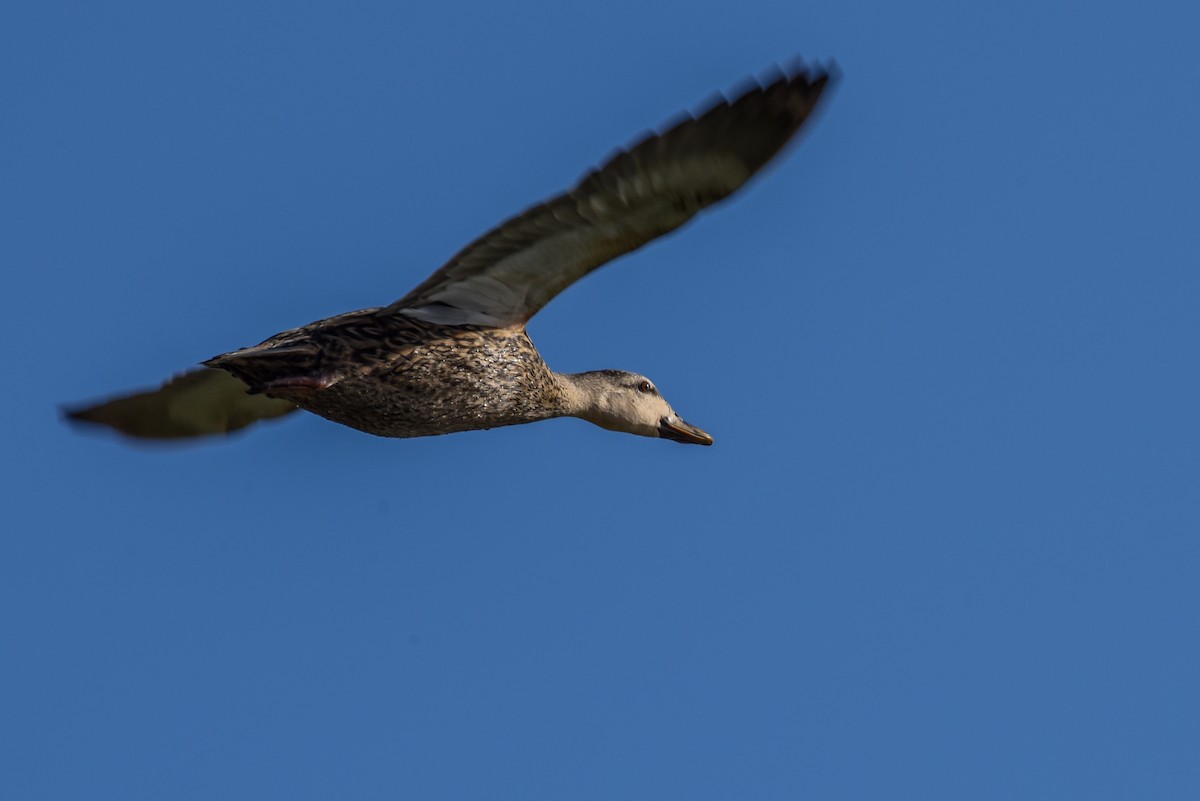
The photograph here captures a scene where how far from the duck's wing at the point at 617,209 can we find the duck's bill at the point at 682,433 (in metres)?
1.88

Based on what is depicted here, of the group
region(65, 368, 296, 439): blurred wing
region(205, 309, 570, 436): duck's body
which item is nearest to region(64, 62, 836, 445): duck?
region(205, 309, 570, 436): duck's body

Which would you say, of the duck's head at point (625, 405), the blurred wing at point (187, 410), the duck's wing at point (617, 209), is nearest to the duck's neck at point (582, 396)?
the duck's head at point (625, 405)

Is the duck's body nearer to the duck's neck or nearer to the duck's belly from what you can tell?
the duck's belly

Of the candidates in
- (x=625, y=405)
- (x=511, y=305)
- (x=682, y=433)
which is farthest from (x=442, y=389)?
(x=682, y=433)

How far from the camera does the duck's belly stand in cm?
1127

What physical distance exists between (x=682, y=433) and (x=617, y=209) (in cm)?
303

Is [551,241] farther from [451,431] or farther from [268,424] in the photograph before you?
[268,424]

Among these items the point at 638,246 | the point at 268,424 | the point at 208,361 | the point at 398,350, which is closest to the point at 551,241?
the point at 638,246

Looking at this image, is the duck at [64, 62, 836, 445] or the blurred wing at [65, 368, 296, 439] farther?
the blurred wing at [65, 368, 296, 439]

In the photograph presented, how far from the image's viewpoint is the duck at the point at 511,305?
1016 cm

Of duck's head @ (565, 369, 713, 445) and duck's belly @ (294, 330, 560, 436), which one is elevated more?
duck's head @ (565, 369, 713, 445)

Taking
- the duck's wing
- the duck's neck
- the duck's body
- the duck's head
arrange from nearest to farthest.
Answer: the duck's wing → the duck's body → the duck's neck → the duck's head

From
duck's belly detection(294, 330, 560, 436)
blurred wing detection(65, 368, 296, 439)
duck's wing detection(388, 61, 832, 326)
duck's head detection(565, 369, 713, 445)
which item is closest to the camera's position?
duck's wing detection(388, 61, 832, 326)

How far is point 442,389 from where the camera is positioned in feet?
37.5
